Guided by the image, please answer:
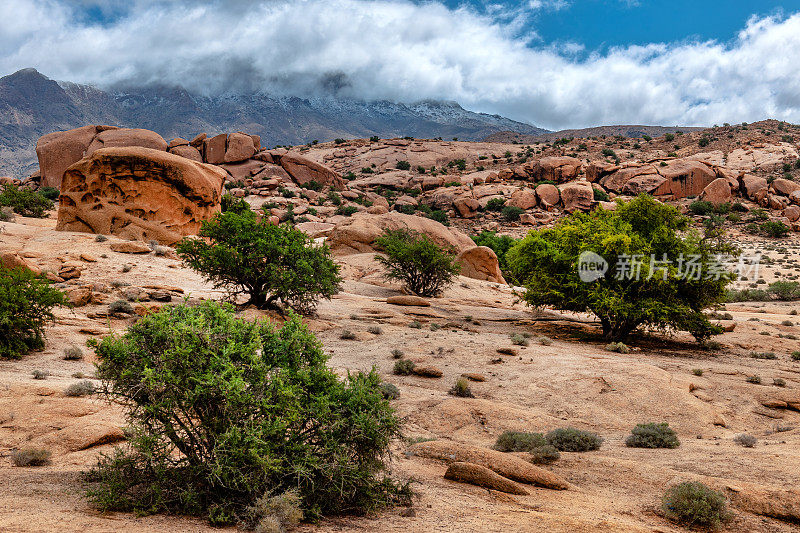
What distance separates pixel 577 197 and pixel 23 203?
46.9 meters

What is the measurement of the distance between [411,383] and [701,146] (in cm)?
7320

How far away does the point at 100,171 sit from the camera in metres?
23.9

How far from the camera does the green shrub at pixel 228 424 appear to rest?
14.0 feet

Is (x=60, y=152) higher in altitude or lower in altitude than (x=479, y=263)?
higher

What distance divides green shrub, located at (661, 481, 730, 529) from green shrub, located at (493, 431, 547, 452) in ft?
7.58

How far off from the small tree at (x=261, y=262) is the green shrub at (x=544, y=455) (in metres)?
10.9

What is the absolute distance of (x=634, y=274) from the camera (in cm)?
1655

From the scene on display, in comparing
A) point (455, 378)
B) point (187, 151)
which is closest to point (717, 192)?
point (455, 378)

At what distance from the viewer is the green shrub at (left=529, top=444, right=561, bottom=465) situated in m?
7.27

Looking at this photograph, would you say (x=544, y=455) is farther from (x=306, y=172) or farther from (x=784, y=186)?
(x=784, y=186)

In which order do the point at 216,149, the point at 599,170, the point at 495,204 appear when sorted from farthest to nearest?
the point at 599,170 < the point at 216,149 < the point at 495,204

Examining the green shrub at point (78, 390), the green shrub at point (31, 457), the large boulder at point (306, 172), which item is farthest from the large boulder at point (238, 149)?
the green shrub at point (31, 457)

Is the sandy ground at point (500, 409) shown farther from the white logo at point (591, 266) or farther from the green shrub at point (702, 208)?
the green shrub at point (702, 208)

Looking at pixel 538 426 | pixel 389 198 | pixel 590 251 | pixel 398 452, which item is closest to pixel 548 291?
pixel 590 251
